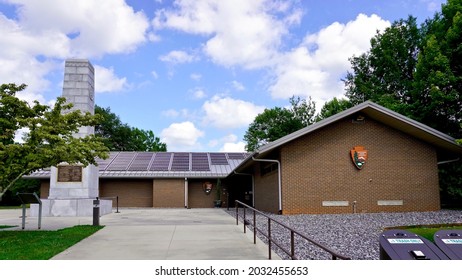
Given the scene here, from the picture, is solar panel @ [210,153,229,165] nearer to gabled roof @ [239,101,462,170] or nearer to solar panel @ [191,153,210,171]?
solar panel @ [191,153,210,171]

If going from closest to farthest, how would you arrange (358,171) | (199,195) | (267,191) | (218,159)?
1. (358,171)
2. (267,191)
3. (199,195)
4. (218,159)

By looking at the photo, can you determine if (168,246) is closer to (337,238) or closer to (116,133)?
(337,238)

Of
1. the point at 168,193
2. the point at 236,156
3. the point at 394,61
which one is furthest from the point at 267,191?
the point at 394,61

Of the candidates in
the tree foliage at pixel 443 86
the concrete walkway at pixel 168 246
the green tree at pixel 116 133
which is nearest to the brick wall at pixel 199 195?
the tree foliage at pixel 443 86

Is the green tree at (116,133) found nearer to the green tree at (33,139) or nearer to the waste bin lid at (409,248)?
the green tree at (33,139)

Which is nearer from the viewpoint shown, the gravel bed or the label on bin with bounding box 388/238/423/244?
the label on bin with bounding box 388/238/423/244

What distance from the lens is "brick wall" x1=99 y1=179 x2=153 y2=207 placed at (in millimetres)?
29531

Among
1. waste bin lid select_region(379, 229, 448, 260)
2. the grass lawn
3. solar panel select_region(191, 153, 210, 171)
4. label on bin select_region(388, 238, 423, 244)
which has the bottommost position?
the grass lawn

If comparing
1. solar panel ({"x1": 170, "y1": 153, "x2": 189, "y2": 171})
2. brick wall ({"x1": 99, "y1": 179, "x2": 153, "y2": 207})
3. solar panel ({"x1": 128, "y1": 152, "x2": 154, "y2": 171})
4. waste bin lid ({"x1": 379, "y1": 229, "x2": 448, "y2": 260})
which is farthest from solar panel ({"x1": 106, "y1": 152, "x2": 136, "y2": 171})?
waste bin lid ({"x1": 379, "y1": 229, "x2": 448, "y2": 260})

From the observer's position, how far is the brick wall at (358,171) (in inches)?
708

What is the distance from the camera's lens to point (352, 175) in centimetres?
1841

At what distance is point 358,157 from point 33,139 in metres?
12.9

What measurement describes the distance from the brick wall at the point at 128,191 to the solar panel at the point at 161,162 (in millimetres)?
1444

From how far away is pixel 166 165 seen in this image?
30.7m
